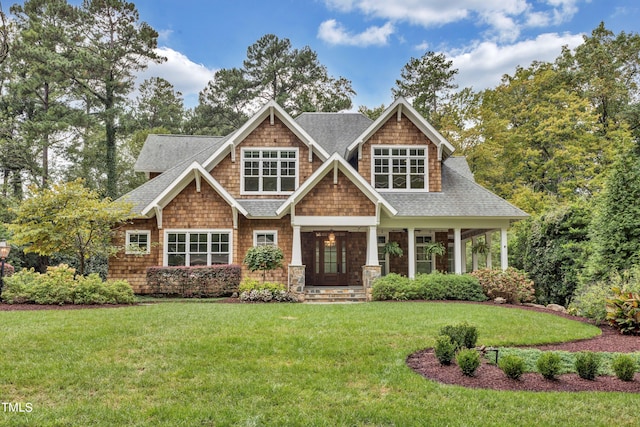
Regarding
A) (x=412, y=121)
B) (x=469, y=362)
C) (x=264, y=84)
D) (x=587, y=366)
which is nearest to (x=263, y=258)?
(x=412, y=121)

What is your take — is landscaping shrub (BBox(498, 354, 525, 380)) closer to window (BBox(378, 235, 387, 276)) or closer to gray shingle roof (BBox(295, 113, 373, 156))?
window (BBox(378, 235, 387, 276))

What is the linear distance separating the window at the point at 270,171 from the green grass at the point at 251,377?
896cm

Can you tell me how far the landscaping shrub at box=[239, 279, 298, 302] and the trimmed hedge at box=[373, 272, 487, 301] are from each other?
2884mm

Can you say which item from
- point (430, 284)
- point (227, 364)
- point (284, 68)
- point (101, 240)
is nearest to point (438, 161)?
point (430, 284)

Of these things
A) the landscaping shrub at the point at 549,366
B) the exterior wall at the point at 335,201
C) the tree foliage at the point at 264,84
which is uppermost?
the tree foliage at the point at 264,84

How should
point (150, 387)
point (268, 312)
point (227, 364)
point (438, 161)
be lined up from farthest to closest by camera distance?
point (438, 161)
point (268, 312)
point (227, 364)
point (150, 387)

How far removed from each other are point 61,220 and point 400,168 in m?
12.3

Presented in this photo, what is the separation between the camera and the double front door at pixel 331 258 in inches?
723

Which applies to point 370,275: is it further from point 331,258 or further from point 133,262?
point 133,262

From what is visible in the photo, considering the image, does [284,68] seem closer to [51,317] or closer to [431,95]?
[431,95]

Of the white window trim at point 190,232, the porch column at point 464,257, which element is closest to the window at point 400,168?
the porch column at point 464,257

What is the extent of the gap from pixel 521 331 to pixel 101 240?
506 inches

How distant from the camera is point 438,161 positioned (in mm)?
18172

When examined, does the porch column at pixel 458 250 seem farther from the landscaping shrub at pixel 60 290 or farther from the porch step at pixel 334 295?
the landscaping shrub at pixel 60 290
